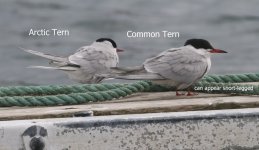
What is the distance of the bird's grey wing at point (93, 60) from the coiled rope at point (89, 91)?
1622 millimetres

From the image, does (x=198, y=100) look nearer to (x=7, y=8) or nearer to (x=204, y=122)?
(x=204, y=122)

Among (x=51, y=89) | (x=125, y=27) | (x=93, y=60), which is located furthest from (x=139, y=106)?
(x=125, y=27)

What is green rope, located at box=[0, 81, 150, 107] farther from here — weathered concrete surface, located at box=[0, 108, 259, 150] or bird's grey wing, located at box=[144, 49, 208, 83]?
weathered concrete surface, located at box=[0, 108, 259, 150]

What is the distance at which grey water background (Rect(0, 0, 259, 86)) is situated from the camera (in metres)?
14.8

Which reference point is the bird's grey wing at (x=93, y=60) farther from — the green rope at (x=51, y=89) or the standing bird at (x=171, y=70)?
the green rope at (x=51, y=89)

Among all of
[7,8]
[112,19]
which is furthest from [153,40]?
[7,8]

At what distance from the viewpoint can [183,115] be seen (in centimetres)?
456

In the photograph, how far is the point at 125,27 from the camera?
1773 cm

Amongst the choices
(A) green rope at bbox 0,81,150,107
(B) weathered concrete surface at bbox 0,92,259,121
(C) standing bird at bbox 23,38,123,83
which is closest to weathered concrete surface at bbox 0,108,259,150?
(B) weathered concrete surface at bbox 0,92,259,121

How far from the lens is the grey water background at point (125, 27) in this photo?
14.8 m

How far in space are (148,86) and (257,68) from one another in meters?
8.93

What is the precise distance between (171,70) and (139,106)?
3.48ft

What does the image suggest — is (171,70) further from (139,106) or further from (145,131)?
(145,131)

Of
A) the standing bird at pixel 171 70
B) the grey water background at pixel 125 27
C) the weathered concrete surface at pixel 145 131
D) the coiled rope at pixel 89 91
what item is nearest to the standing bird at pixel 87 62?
the standing bird at pixel 171 70
